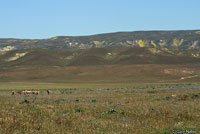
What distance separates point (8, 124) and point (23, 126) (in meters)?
0.64

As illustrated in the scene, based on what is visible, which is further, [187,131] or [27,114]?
[27,114]

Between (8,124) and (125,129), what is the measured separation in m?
5.23

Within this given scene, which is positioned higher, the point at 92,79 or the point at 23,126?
the point at 23,126

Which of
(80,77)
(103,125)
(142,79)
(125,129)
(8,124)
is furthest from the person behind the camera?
(80,77)

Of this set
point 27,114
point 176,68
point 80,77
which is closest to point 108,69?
point 80,77

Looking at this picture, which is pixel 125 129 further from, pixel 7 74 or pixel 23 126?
pixel 7 74

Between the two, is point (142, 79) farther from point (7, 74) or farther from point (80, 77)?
point (7, 74)

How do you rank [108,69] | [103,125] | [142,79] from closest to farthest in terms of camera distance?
[103,125]
[142,79]
[108,69]

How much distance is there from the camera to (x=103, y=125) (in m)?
16.8

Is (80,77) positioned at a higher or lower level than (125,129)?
lower

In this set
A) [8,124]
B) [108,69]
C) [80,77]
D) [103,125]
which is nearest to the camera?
[8,124]

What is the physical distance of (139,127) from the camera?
54.0 ft

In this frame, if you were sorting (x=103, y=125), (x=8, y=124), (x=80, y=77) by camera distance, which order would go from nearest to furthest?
(x=8, y=124) < (x=103, y=125) < (x=80, y=77)

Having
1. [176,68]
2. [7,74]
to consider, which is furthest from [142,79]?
[7,74]
